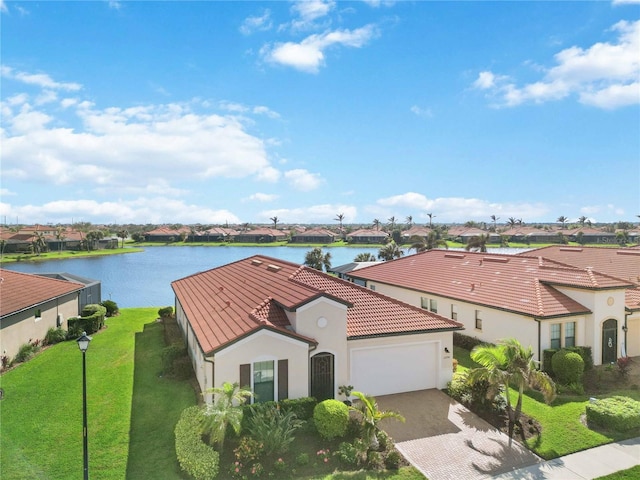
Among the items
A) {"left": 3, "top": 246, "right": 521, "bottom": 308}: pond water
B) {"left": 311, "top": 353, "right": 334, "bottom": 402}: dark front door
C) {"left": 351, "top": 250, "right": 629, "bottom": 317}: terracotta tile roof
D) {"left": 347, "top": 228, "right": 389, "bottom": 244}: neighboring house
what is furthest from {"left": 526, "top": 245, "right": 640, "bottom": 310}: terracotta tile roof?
{"left": 347, "top": 228, "right": 389, "bottom": 244}: neighboring house

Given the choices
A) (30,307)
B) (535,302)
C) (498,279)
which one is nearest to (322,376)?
(535,302)

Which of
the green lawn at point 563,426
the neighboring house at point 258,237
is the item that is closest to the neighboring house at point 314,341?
the green lawn at point 563,426

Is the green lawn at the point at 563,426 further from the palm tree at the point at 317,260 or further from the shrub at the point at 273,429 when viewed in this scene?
the palm tree at the point at 317,260

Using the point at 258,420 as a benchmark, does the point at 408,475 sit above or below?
below

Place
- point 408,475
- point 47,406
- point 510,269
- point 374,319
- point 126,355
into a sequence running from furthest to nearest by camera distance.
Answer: point 510,269 < point 126,355 < point 374,319 < point 47,406 < point 408,475

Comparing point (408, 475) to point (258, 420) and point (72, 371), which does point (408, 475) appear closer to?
point (258, 420)

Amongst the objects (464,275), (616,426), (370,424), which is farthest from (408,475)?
(464,275)

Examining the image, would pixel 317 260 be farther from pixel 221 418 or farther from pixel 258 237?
pixel 258 237

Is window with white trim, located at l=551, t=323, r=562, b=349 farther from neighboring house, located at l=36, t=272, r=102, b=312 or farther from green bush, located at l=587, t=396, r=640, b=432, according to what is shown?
neighboring house, located at l=36, t=272, r=102, b=312
